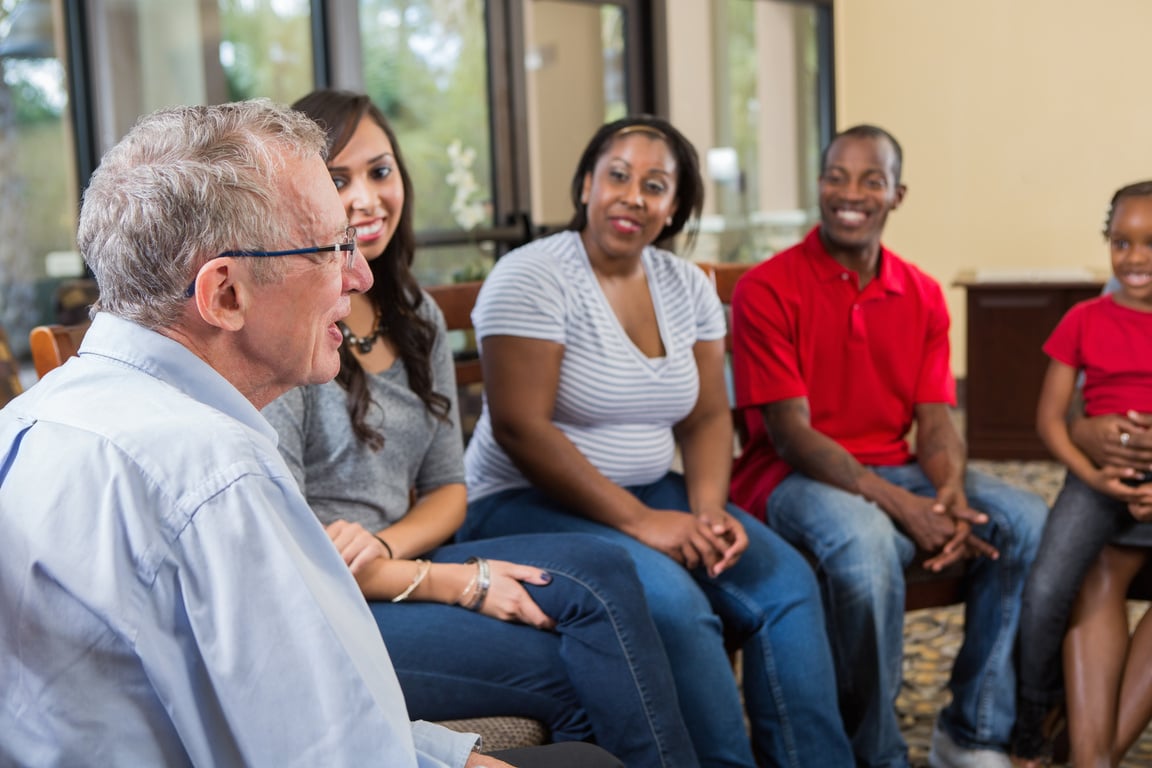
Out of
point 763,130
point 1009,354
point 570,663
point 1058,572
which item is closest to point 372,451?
point 570,663

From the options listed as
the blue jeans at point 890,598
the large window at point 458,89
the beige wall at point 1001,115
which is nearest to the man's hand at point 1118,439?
the blue jeans at point 890,598

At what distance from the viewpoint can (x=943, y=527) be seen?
2270 mm

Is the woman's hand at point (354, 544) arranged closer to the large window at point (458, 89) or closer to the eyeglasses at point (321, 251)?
the eyeglasses at point (321, 251)

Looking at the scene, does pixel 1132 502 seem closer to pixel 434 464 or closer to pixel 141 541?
pixel 434 464

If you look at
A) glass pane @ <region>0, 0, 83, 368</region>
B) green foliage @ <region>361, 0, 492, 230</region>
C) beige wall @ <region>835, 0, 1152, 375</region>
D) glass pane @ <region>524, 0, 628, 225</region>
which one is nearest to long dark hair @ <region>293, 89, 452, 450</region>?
glass pane @ <region>0, 0, 83, 368</region>

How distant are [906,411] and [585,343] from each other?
2.56 feet

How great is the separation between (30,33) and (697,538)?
289 centimetres

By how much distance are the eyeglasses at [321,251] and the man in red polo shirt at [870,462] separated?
4.30ft

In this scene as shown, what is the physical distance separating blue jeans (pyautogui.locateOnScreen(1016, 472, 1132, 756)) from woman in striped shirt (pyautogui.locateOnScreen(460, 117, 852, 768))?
0.48 meters

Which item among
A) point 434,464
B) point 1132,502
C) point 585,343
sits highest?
point 585,343

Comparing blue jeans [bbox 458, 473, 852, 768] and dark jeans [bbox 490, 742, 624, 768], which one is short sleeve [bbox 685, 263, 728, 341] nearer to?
blue jeans [bbox 458, 473, 852, 768]

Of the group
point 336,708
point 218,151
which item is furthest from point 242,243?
point 336,708

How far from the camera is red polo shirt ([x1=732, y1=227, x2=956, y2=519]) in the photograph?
2.45 metres

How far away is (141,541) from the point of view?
0.83m
